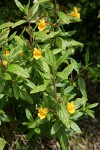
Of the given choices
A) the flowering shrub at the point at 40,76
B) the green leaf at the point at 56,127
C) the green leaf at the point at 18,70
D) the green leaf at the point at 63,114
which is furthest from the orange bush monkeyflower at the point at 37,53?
the green leaf at the point at 56,127

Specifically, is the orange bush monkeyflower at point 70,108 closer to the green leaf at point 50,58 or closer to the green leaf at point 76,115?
the green leaf at point 76,115

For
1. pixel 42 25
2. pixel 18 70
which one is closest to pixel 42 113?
pixel 18 70

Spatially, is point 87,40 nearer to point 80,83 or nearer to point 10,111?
point 80,83

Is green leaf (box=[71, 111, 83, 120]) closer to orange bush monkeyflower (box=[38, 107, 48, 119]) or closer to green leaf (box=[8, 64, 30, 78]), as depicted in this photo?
orange bush monkeyflower (box=[38, 107, 48, 119])

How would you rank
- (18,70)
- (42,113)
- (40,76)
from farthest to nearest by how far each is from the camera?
(40,76), (42,113), (18,70)

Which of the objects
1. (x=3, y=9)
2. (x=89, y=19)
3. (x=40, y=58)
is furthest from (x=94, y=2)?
(x=40, y=58)

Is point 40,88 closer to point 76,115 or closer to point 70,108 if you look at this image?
point 70,108
